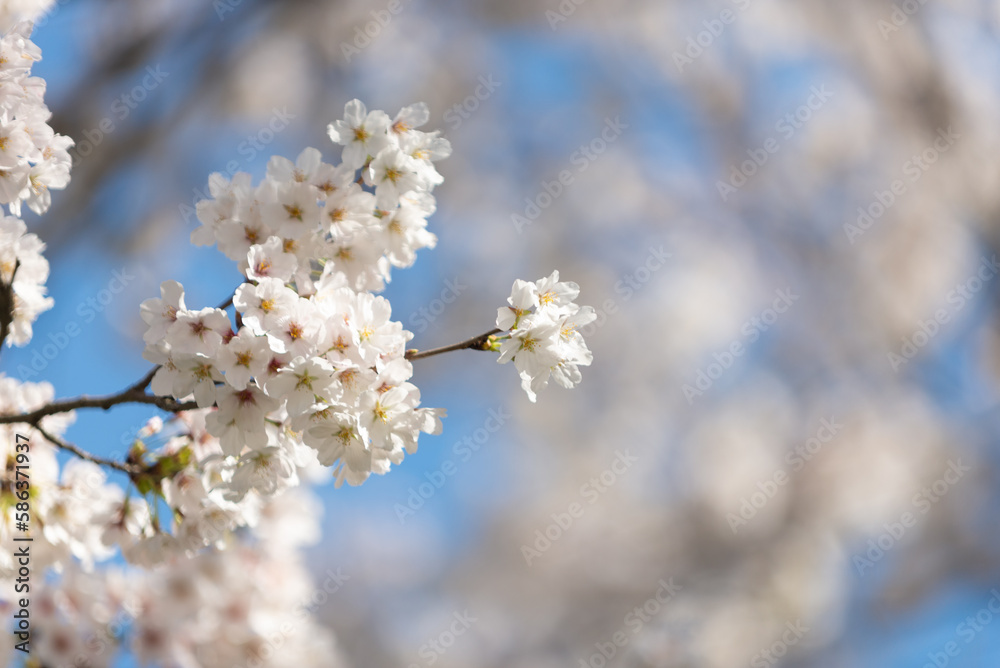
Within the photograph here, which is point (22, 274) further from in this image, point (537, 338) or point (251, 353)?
point (537, 338)

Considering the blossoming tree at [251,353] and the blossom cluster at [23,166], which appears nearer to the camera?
the blossoming tree at [251,353]

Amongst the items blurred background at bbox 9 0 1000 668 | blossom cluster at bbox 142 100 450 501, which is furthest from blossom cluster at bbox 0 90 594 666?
blurred background at bbox 9 0 1000 668

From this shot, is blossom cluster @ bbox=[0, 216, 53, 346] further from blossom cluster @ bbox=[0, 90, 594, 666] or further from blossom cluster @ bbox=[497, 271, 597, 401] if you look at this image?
blossom cluster @ bbox=[497, 271, 597, 401]

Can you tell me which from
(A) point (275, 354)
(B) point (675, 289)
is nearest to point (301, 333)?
(A) point (275, 354)

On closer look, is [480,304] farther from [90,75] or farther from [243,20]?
[90,75]

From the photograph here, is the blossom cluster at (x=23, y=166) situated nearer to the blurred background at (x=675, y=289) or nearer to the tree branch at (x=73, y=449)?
the tree branch at (x=73, y=449)

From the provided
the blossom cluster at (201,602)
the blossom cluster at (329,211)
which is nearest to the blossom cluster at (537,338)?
the blossom cluster at (329,211)
